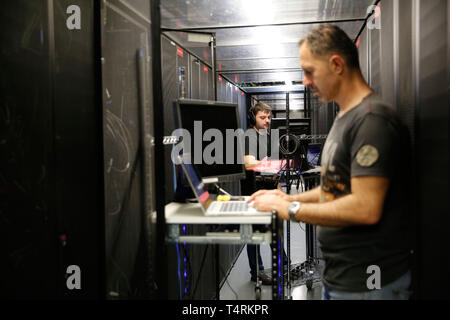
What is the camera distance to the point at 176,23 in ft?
10.1

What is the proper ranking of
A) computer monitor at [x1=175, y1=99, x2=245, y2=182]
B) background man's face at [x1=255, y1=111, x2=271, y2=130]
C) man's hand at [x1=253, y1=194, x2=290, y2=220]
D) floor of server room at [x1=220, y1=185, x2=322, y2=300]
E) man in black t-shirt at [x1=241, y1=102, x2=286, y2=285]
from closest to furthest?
1. man's hand at [x1=253, y1=194, x2=290, y2=220]
2. computer monitor at [x1=175, y1=99, x2=245, y2=182]
3. floor of server room at [x1=220, y1=185, x2=322, y2=300]
4. man in black t-shirt at [x1=241, y1=102, x2=286, y2=285]
5. background man's face at [x1=255, y1=111, x2=271, y2=130]

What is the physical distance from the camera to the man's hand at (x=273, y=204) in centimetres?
169

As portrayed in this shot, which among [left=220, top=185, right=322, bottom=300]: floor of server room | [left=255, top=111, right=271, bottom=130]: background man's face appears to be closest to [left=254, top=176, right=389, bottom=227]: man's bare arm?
[left=220, top=185, right=322, bottom=300]: floor of server room

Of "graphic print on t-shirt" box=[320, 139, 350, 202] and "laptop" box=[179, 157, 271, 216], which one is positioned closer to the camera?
"graphic print on t-shirt" box=[320, 139, 350, 202]

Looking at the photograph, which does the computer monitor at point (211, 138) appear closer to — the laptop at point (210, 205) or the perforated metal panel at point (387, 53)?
the laptop at point (210, 205)

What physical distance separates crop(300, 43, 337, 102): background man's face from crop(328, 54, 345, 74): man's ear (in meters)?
0.02

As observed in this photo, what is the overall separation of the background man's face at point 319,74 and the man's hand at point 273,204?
50 cm

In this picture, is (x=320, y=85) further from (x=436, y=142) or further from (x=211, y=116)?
(x=211, y=116)

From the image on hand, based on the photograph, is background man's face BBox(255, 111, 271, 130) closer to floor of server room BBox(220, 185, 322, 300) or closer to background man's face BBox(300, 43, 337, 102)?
→ floor of server room BBox(220, 185, 322, 300)

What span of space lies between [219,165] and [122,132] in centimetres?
59

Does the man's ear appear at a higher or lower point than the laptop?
higher

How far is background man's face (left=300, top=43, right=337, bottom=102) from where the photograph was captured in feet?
5.06

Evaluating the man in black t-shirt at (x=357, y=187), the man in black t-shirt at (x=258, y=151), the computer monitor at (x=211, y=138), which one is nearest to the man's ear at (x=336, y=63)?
the man in black t-shirt at (x=357, y=187)

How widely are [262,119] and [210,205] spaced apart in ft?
7.20
